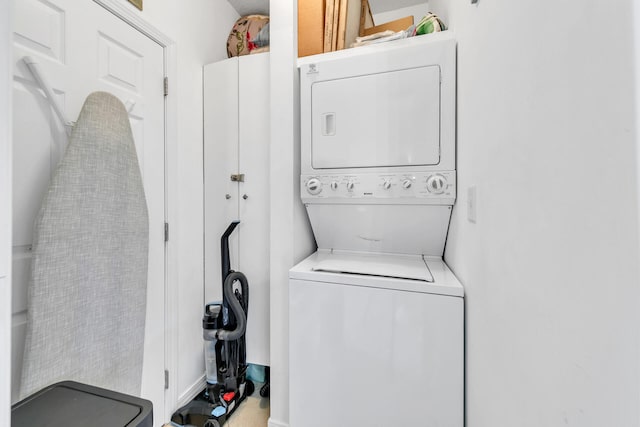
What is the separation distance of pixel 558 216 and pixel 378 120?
1.12m

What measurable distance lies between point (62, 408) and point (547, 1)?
5.39ft

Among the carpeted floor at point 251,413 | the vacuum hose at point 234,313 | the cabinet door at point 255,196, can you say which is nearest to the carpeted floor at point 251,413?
the carpeted floor at point 251,413

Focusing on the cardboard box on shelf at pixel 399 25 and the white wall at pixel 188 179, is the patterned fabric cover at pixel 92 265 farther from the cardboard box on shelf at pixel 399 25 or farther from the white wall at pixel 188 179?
the cardboard box on shelf at pixel 399 25

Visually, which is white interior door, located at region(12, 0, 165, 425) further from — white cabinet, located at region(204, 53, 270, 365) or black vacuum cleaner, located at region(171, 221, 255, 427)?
white cabinet, located at region(204, 53, 270, 365)

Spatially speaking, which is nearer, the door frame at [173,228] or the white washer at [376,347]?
the white washer at [376,347]

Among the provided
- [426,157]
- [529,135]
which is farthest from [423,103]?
[529,135]

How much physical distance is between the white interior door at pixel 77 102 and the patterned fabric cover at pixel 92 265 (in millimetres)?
87

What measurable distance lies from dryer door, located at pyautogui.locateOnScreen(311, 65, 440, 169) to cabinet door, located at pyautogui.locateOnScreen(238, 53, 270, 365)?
0.52m

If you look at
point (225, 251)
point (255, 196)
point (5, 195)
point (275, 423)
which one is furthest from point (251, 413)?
point (5, 195)

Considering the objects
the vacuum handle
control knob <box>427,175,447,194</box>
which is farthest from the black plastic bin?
control knob <box>427,175,447,194</box>

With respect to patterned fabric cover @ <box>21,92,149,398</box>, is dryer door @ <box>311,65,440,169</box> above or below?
above

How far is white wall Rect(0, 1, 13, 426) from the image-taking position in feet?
1.69

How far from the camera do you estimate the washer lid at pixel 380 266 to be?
1238 millimetres

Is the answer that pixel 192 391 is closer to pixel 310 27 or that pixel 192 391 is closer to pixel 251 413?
pixel 251 413
